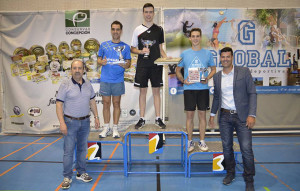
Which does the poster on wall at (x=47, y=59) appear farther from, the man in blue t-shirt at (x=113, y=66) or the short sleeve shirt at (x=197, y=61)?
the short sleeve shirt at (x=197, y=61)

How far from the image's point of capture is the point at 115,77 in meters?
4.29

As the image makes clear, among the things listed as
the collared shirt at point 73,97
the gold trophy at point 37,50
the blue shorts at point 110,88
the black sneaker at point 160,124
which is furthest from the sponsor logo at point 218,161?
the gold trophy at point 37,50

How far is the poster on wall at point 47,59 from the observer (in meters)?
6.26

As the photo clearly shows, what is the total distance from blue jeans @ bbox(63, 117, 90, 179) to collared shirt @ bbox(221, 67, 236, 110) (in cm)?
205

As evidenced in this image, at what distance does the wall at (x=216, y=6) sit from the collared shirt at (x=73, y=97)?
10.8ft

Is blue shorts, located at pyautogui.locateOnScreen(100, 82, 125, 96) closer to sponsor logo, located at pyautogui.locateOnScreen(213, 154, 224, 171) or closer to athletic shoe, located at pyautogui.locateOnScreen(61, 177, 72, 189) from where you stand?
athletic shoe, located at pyautogui.locateOnScreen(61, 177, 72, 189)

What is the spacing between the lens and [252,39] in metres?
6.26

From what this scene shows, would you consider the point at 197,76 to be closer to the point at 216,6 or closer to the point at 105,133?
the point at 105,133

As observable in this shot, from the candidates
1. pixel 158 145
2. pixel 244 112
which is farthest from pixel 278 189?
pixel 158 145

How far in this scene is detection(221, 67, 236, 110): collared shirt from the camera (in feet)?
11.0

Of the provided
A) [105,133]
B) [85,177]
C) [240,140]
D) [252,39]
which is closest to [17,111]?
[105,133]

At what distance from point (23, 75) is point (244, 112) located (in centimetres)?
588

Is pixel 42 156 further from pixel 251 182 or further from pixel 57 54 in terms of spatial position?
pixel 251 182

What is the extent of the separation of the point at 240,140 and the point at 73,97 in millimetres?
2447
